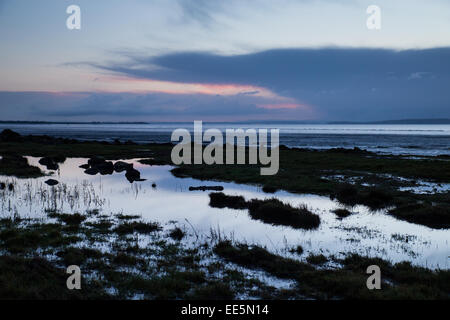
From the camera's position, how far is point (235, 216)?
16.9m

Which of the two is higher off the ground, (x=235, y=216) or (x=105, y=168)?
(x=105, y=168)

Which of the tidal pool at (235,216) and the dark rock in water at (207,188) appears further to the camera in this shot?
the dark rock in water at (207,188)

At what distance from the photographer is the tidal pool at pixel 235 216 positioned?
12.1 metres

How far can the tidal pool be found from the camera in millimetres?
12148

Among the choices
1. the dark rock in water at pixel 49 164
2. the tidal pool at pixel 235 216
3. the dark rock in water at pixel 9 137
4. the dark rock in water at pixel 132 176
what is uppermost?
the dark rock in water at pixel 9 137

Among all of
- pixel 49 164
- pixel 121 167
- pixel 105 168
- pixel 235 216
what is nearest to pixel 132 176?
pixel 105 168

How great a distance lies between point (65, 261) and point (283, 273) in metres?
6.26

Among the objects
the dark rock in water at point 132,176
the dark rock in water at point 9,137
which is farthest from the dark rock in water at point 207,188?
the dark rock in water at point 9,137

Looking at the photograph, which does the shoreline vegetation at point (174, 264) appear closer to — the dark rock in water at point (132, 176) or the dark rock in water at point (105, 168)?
the dark rock in water at point (132, 176)

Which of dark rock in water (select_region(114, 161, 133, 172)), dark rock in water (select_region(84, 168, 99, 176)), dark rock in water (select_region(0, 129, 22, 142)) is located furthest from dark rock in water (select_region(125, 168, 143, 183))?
dark rock in water (select_region(0, 129, 22, 142))

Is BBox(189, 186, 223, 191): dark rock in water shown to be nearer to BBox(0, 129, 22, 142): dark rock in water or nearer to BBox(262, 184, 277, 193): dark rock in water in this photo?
BBox(262, 184, 277, 193): dark rock in water

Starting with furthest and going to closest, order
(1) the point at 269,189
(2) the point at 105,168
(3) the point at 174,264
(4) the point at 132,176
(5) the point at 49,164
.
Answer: (5) the point at 49,164 < (2) the point at 105,168 < (4) the point at 132,176 < (1) the point at 269,189 < (3) the point at 174,264

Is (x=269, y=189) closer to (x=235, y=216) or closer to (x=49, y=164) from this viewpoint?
(x=235, y=216)
